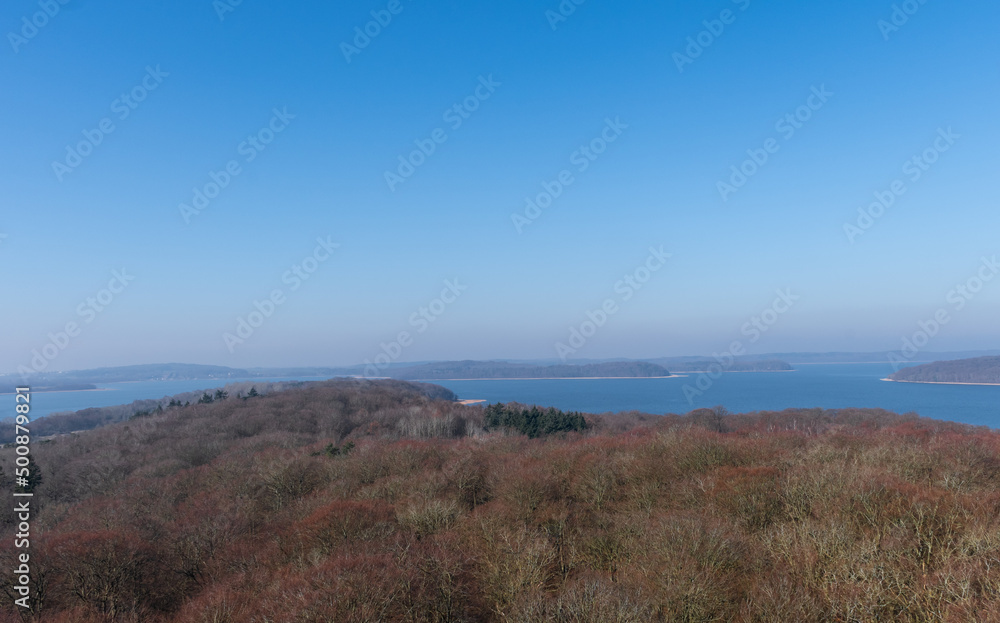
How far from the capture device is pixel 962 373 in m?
183

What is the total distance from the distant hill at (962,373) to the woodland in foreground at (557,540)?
208341 mm

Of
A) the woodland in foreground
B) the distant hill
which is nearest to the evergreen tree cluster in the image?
the woodland in foreground

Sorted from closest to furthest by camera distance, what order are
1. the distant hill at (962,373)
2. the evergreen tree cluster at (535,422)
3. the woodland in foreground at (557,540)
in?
the woodland in foreground at (557,540)
the evergreen tree cluster at (535,422)
the distant hill at (962,373)

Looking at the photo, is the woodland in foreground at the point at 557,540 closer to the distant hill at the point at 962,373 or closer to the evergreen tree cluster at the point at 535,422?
the evergreen tree cluster at the point at 535,422

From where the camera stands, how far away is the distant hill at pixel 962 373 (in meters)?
176

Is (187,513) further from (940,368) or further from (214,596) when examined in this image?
(940,368)

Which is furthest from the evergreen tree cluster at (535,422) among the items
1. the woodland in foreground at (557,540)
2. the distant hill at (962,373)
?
the distant hill at (962,373)

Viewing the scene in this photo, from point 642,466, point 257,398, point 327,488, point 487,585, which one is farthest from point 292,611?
point 257,398

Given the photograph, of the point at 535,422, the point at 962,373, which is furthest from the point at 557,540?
the point at 962,373

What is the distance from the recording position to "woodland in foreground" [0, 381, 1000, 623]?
35.5 feet

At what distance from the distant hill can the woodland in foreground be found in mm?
208341

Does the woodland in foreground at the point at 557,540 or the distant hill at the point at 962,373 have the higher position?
the woodland in foreground at the point at 557,540

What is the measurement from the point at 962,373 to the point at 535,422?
206 m

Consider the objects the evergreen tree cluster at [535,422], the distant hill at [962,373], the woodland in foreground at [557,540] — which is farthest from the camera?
the distant hill at [962,373]
